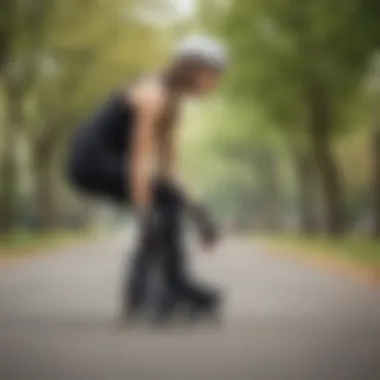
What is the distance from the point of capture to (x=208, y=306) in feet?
6.35

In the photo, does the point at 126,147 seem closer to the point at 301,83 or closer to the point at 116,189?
the point at 116,189

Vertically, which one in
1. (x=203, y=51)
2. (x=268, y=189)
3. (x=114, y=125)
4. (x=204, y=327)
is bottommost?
(x=204, y=327)

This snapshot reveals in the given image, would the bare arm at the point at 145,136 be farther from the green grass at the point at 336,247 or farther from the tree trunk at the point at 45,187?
the green grass at the point at 336,247

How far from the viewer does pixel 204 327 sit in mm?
1936

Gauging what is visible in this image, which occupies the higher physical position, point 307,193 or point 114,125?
point 114,125

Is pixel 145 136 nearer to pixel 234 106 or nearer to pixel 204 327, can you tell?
pixel 234 106

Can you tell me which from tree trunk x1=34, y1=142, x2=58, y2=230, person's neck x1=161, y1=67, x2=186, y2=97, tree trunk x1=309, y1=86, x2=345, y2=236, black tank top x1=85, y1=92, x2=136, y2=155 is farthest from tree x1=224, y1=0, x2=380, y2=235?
tree trunk x1=34, y1=142, x2=58, y2=230

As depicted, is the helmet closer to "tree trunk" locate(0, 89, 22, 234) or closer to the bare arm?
the bare arm

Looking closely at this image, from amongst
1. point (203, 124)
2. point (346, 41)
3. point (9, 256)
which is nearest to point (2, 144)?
point (9, 256)

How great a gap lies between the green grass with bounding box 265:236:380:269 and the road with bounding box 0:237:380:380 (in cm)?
5

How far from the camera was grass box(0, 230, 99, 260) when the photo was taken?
1967mm

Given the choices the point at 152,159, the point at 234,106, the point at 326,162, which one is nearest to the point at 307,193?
the point at 326,162

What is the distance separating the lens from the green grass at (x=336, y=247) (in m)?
2.00

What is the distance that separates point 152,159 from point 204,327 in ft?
1.20
